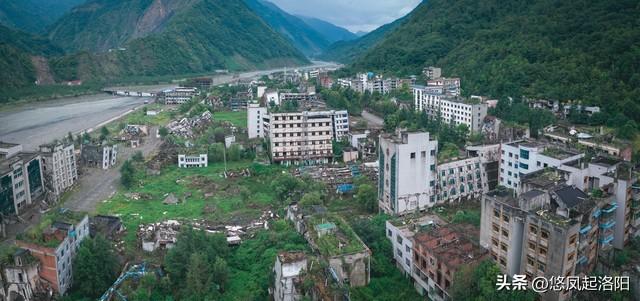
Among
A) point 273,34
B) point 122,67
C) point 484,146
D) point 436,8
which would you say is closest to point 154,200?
point 484,146

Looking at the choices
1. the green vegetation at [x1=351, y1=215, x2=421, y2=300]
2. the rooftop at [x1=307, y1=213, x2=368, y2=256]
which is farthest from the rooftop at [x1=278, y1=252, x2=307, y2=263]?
the green vegetation at [x1=351, y1=215, x2=421, y2=300]

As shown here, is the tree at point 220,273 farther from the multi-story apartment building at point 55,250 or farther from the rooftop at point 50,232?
the rooftop at point 50,232

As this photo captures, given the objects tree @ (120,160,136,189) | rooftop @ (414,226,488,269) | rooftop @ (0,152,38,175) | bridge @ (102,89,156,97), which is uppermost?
Result: bridge @ (102,89,156,97)

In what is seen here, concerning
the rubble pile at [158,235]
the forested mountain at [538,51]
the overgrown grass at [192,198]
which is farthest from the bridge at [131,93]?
the rubble pile at [158,235]

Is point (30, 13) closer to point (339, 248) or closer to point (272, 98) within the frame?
point (272, 98)

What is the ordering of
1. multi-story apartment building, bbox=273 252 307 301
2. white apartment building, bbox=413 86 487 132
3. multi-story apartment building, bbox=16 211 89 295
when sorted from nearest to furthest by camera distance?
multi-story apartment building, bbox=273 252 307 301
multi-story apartment building, bbox=16 211 89 295
white apartment building, bbox=413 86 487 132

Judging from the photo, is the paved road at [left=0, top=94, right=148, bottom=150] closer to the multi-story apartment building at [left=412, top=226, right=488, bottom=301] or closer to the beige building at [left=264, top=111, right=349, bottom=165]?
the beige building at [left=264, top=111, right=349, bottom=165]
